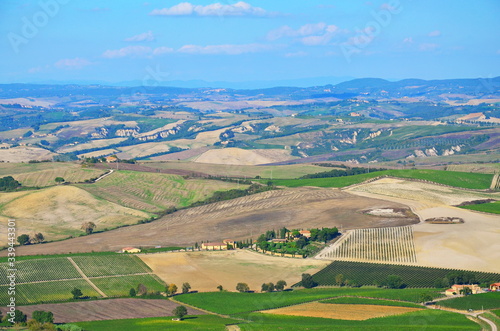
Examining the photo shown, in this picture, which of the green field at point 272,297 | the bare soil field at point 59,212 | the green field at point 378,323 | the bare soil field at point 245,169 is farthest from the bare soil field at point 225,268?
the bare soil field at point 245,169

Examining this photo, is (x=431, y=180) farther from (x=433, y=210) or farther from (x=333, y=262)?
(x=333, y=262)

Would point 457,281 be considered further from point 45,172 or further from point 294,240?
point 45,172

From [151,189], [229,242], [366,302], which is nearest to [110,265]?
[229,242]

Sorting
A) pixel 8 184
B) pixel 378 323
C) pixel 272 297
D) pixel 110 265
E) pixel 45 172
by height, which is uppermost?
pixel 45 172

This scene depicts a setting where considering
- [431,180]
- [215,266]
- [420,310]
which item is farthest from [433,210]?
[420,310]

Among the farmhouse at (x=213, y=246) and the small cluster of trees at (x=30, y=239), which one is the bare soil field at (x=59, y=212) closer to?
the small cluster of trees at (x=30, y=239)

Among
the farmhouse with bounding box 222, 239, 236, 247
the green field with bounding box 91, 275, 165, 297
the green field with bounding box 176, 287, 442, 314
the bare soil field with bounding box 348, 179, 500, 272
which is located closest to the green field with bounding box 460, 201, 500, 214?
the bare soil field with bounding box 348, 179, 500, 272
